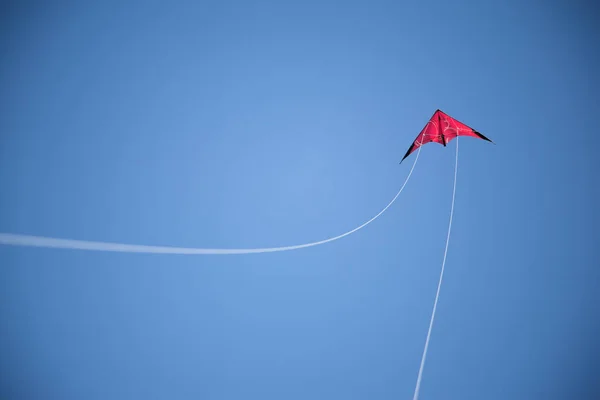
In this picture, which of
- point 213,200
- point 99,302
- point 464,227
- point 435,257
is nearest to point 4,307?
point 99,302

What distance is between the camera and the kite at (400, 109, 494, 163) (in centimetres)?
264

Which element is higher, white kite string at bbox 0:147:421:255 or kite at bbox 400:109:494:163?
kite at bbox 400:109:494:163

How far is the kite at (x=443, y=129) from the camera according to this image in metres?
2.64

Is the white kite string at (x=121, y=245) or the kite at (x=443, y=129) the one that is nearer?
the white kite string at (x=121, y=245)

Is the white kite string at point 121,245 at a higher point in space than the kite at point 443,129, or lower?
lower

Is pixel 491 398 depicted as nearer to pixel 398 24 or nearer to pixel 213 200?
pixel 213 200

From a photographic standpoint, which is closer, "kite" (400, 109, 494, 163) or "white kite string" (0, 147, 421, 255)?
"white kite string" (0, 147, 421, 255)

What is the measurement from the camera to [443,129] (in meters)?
2.66

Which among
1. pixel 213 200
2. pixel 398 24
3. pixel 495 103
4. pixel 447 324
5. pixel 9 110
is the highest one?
pixel 398 24

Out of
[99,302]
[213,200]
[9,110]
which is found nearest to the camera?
[9,110]

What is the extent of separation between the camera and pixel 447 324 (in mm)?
2803

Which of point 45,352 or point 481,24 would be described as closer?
point 45,352

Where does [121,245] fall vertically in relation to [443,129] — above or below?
below

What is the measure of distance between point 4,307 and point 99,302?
66 cm
